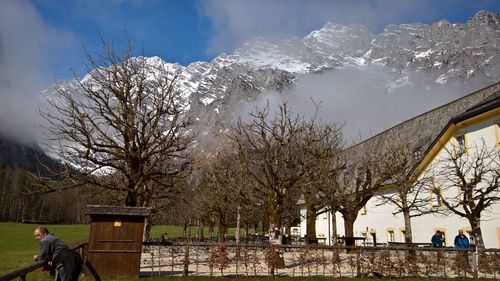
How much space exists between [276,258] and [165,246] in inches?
176

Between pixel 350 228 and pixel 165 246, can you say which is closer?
pixel 165 246

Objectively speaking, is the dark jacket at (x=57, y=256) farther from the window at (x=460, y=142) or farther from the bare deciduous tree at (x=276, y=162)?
the window at (x=460, y=142)

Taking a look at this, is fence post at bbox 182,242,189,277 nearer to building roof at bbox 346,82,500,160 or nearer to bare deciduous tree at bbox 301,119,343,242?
bare deciduous tree at bbox 301,119,343,242

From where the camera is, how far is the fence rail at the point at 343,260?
16.1 metres

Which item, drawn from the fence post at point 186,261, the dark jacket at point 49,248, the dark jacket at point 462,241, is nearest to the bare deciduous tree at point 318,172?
the dark jacket at point 462,241

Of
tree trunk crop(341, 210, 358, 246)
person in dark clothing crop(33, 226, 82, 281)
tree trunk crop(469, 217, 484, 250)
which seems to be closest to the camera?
person in dark clothing crop(33, 226, 82, 281)

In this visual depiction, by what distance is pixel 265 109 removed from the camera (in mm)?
24156

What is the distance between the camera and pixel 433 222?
96.2 feet

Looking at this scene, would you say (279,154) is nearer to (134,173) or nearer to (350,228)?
(134,173)

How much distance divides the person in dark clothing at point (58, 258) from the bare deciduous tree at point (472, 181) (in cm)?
1571

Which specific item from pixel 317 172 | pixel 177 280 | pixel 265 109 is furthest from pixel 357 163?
pixel 177 280

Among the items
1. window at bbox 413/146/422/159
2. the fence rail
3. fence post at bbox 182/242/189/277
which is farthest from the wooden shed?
window at bbox 413/146/422/159

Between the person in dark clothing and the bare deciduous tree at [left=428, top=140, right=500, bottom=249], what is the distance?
1571 cm

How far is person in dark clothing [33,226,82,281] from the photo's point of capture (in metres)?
8.97
